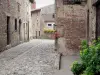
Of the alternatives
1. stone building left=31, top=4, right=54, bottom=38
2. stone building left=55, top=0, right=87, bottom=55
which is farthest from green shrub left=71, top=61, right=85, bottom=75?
stone building left=31, top=4, right=54, bottom=38

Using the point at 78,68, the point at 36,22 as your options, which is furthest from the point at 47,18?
the point at 78,68

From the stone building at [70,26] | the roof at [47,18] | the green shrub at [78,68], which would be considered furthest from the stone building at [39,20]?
→ the green shrub at [78,68]

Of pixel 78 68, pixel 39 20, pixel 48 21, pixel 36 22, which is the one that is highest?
pixel 39 20

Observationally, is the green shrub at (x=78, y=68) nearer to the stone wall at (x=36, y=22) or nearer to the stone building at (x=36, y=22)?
the stone building at (x=36, y=22)

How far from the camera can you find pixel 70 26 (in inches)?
546

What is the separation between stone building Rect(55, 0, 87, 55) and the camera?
1381 centimetres

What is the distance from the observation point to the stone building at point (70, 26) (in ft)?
45.3

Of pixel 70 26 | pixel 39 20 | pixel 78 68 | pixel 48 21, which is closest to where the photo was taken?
pixel 78 68

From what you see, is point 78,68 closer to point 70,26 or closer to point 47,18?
point 70,26

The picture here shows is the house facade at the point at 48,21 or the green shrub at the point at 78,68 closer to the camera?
the green shrub at the point at 78,68

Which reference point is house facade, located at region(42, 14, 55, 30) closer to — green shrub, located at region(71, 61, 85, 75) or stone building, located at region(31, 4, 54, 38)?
stone building, located at region(31, 4, 54, 38)

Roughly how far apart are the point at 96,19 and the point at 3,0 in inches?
368

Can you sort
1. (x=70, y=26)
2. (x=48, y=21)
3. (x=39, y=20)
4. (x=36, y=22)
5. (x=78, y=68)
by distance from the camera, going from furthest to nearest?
(x=48, y=21) → (x=36, y=22) → (x=39, y=20) → (x=70, y=26) → (x=78, y=68)

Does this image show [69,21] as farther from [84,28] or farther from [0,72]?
[0,72]
